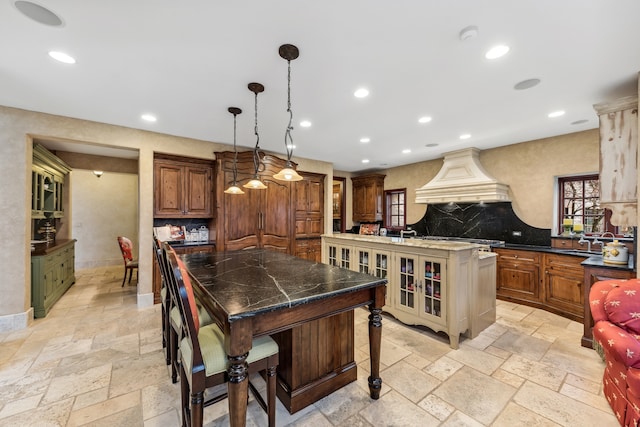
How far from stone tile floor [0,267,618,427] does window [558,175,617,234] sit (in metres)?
1.52

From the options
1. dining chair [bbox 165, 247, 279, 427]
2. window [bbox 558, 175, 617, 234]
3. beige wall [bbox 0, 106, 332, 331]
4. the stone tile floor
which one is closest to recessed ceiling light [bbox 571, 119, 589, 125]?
window [bbox 558, 175, 617, 234]

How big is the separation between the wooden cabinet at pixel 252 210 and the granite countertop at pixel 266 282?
170 centimetres

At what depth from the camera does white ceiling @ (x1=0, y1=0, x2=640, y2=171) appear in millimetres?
1572

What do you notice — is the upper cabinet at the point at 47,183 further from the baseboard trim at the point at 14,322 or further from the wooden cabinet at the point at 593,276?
the wooden cabinet at the point at 593,276

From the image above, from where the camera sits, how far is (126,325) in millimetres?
3125

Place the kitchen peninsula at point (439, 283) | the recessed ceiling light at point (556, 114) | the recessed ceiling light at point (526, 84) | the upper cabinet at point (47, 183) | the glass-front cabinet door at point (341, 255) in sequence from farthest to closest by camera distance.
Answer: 1. the glass-front cabinet door at point (341, 255)
2. the upper cabinet at point (47, 183)
3. the recessed ceiling light at point (556, 114)
4. the kitchen peninsula at point (439, 283)
5. the recessed ceiling light at point (526, 84)

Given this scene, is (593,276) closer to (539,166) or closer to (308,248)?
(539,166)

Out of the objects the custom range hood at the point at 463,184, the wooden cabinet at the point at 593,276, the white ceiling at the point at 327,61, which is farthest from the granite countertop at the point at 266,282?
the custom range hood at the point at 463,184

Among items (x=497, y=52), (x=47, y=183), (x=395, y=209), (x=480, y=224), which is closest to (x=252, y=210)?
(x=47, y=183)

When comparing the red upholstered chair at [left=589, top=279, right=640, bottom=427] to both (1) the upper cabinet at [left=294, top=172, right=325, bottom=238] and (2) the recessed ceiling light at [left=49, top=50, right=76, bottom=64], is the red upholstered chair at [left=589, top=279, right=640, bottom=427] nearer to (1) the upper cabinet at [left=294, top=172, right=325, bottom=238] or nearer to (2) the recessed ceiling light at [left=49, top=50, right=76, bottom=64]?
(1) the upper cabinet at [left=294, top=172, right=325, bottom=238]

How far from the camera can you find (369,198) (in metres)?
6.68

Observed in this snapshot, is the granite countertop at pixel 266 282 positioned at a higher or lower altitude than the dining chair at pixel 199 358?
higher

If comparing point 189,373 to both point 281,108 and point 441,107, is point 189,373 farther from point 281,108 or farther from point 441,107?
point 441,107

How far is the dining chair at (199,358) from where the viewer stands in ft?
4.27
